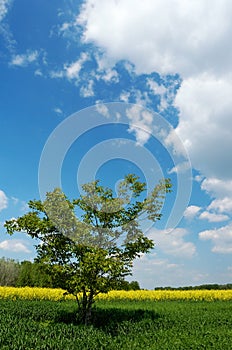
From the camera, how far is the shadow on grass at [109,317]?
530 inches

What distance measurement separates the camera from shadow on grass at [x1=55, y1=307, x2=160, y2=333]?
13469mm

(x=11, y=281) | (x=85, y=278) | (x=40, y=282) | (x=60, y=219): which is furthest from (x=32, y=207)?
(x=11, y=281)

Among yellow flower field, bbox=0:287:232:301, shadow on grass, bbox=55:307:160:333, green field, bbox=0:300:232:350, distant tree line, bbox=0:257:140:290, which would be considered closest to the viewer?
green field, bbox=0:300:232:350

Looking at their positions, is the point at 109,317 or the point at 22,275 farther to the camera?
the point at 22,275

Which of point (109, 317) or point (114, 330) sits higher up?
point (109, 317)

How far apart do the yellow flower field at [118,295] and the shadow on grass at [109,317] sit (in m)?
8.68

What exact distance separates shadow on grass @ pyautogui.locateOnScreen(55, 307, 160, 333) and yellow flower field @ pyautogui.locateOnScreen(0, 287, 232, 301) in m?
8.68

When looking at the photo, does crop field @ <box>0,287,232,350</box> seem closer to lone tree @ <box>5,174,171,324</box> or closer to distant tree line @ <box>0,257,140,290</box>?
lone tree @ <box>5,174,171,324</box>

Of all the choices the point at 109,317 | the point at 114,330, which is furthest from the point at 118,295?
the point at 114,330

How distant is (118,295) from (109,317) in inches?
506

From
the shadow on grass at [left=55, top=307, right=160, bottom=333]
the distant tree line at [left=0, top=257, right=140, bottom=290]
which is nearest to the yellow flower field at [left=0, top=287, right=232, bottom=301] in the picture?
the distant tree line at [left=0, top=257, right=140, bottom=290]

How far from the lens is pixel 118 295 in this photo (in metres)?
27.4

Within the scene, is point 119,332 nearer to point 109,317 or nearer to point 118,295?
point 109,317

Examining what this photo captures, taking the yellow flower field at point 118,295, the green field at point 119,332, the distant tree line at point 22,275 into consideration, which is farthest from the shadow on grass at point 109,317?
the distant tree line at point 22,275
